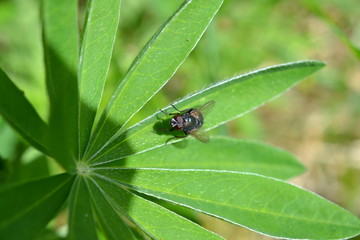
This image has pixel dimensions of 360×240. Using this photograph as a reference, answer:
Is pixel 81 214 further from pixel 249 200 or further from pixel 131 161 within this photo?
pixel 249 200

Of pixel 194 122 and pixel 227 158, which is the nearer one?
pixel 194 122

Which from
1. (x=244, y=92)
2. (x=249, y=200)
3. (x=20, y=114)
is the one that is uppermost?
(x=20, y=114)

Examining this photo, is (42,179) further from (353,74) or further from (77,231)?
(353,74)

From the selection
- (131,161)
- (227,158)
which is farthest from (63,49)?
(227,158)

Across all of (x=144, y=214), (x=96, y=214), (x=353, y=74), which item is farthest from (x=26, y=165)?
(x=353, y=74)

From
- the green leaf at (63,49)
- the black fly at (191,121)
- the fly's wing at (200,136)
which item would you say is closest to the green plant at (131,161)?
the green leaf at (63,49)

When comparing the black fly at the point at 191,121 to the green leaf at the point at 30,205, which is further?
the black fly at the point at 191,121

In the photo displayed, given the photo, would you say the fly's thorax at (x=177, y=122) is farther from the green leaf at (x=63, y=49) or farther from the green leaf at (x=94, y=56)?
the green leaf at (x=63, y=49)
